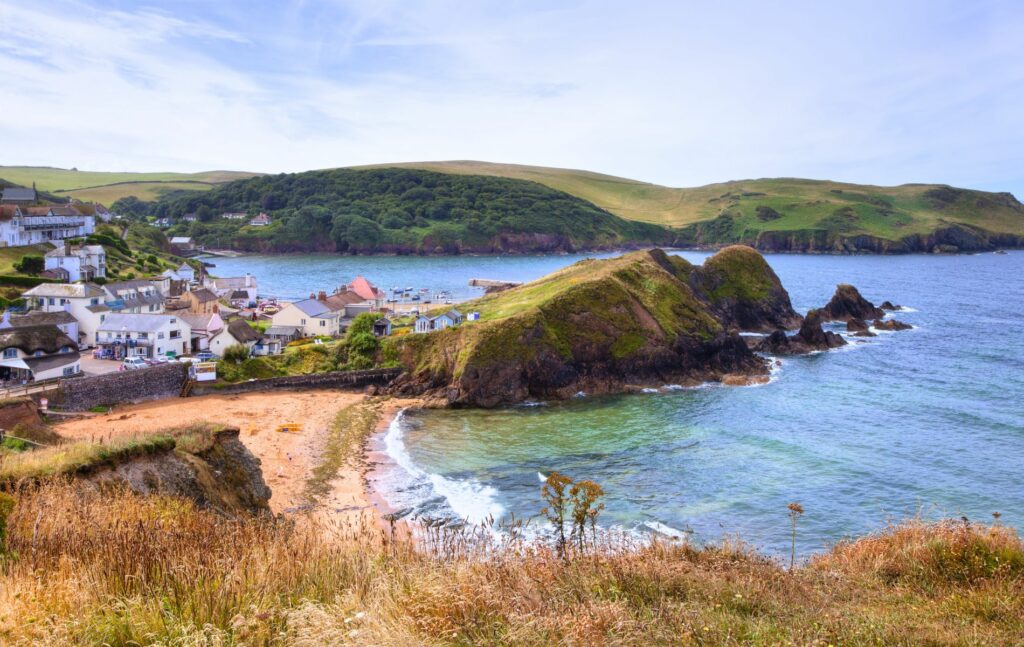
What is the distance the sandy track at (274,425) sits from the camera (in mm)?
30797

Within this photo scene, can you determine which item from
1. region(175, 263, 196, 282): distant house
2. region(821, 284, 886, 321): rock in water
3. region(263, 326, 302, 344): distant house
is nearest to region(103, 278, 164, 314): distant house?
region(263, 326, 302, 344): distant house

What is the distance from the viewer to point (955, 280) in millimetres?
126500

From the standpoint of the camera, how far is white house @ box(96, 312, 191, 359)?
170 ft

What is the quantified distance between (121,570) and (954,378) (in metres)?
60.5

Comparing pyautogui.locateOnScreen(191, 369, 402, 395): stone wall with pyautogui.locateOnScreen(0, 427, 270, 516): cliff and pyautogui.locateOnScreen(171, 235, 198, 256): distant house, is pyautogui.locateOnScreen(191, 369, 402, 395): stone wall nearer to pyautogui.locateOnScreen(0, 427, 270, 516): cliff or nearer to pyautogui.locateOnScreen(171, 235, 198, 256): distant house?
pyautogui.locateOnScreen(0, 427, 270, 516): cliff

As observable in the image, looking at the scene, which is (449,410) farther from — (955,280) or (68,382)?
(955,280)

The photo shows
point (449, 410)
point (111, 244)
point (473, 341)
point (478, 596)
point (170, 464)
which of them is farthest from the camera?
point (111, 244)

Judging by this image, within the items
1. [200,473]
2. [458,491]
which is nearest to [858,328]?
[458,491]

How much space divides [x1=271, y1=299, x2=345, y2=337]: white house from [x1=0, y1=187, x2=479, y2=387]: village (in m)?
0.10

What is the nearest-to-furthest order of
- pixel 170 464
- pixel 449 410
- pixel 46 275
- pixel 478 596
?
pixel 478 596
pixel 170 464
pixel 449 410
pixel 46 275

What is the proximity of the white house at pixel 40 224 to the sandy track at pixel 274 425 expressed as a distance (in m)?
60.8

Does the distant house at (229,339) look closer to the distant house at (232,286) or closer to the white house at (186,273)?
the distant house at (232,286)

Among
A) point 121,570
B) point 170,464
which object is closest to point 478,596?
point 121,570

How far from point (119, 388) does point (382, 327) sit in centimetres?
2153
